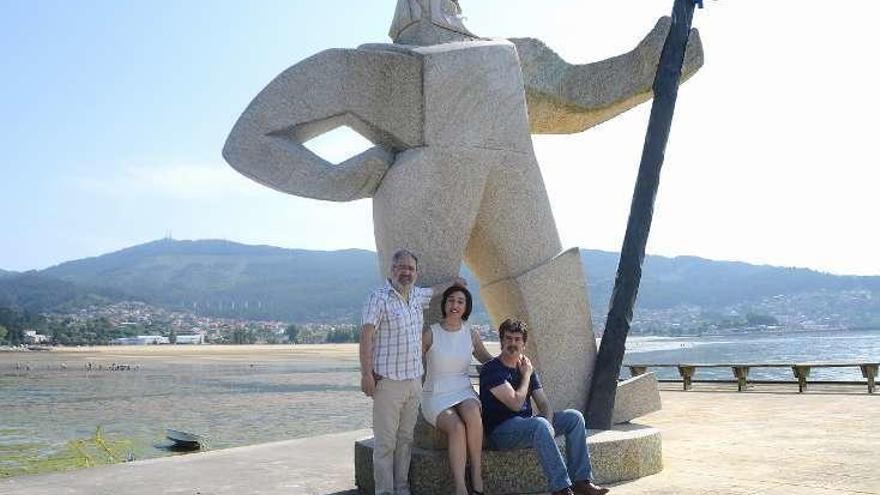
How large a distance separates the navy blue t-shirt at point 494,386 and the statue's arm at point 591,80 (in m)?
2.50

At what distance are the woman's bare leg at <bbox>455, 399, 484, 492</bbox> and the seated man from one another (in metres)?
0.20

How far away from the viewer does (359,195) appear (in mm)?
5934

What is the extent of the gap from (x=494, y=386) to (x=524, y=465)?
572 millimetres

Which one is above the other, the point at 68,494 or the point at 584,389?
the point at 584,389

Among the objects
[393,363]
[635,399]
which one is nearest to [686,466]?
[635,399]

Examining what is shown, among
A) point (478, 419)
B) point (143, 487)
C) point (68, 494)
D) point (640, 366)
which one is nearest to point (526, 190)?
point (478, 419)

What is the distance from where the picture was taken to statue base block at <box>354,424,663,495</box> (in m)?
5.20

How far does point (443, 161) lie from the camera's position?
5.88 m

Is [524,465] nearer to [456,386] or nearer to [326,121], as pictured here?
[456,386]

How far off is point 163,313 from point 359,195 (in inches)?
6645

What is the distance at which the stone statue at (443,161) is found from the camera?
5.77m

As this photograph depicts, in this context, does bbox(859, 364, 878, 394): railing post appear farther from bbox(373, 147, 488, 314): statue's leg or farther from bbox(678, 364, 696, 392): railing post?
bbox(373, 147, 488, 314): statue's leg

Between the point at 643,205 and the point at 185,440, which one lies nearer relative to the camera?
the point at 643,205

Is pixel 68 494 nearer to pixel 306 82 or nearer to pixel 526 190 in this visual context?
pixel 306 82
